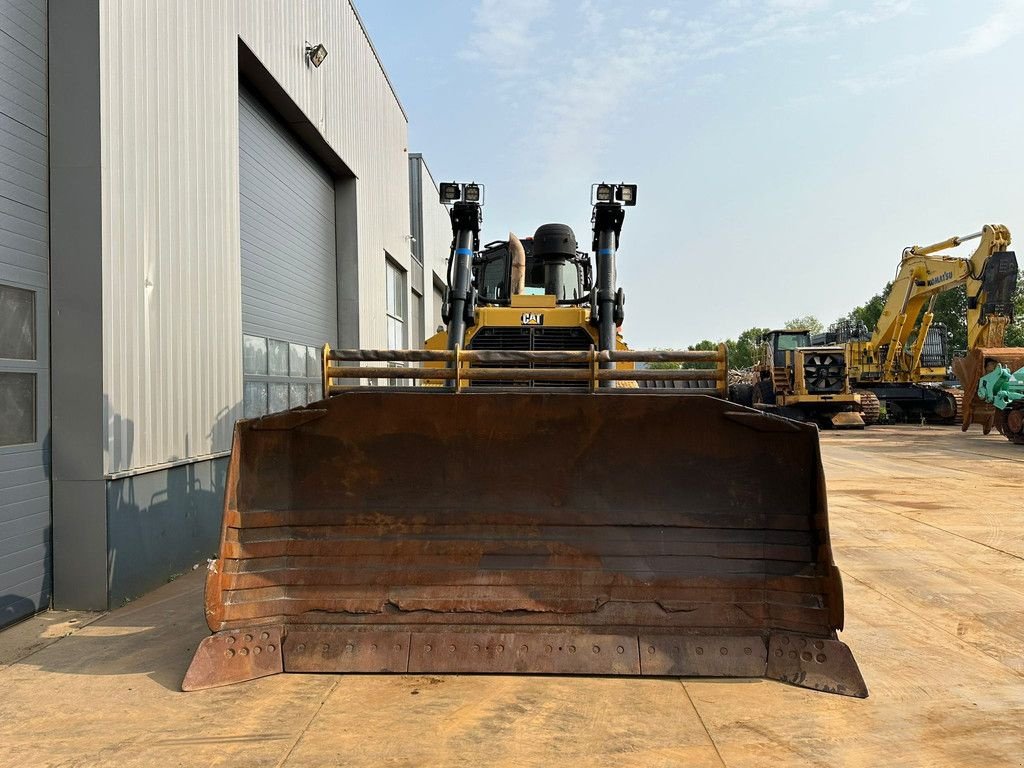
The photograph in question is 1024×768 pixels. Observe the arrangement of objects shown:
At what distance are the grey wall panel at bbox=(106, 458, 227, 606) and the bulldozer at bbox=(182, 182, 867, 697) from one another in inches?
75.0

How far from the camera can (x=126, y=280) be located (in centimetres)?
541

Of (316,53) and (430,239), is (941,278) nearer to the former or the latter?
(430,239)

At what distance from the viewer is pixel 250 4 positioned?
25.3 feet

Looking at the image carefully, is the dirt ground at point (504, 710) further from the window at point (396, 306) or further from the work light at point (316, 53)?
the window at point (396, 306)

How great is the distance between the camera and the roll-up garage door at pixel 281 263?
323 inches

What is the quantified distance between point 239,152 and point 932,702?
7919 mm

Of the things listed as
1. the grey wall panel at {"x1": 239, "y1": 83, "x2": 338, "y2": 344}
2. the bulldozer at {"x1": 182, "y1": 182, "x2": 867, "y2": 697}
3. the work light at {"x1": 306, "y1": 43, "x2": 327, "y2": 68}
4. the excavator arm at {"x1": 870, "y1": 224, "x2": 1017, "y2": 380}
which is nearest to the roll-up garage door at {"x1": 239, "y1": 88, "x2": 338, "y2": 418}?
the grey wall panel at {"x1": 239, "y1": 83, "x2": 338, "y2": 344}

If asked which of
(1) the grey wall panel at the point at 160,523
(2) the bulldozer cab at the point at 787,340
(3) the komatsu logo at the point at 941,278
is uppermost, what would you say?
(3) the komatsu logo at the point at 941,278

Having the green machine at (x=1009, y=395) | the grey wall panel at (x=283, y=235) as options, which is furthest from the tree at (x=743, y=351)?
the grey wall panel at (x=283, y=235)

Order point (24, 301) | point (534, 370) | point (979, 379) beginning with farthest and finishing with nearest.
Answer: point (979, 379) < point (24, 301) < point (534, 370)

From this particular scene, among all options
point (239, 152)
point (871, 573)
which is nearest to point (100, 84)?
point (239, 152)

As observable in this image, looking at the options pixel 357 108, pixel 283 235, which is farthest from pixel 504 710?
pixel 357 108

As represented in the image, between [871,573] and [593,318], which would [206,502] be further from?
[871,573]

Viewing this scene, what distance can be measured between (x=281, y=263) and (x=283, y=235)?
0.40 metres
